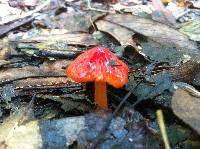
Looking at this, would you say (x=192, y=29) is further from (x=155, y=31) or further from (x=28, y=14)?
(x=28, y=14)

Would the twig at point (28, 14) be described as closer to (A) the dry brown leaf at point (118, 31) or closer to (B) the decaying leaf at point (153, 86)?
(A) the dry brown leaf at point (118, 31)

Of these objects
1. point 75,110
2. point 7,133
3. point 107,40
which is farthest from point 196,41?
point 7,133

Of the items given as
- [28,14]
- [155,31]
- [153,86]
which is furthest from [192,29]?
[28,14]

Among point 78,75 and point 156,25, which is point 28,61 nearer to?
point 78,75

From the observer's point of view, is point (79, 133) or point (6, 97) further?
point (6, 97)

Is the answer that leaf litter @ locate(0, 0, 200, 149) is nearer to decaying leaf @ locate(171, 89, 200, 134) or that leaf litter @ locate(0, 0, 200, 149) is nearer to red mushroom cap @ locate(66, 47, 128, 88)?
decaying leaf @ locate(171, 89, 200, 134)
